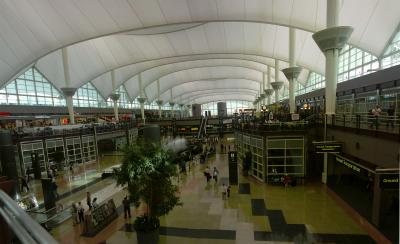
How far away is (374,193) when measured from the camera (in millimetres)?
10188

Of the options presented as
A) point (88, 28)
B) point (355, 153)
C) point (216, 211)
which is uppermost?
point (88, 28)

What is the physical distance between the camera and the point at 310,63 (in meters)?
35.7

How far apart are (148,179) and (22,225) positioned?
763 centimetres

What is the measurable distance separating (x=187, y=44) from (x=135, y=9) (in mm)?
15140

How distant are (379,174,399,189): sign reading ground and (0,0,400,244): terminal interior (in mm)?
37

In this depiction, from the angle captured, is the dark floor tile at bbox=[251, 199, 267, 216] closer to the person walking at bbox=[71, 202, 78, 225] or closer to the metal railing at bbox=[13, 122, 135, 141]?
the person walking at bbox=[71, 202, 78, 225]

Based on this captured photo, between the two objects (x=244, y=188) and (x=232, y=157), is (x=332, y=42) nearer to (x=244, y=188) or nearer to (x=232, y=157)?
(x=232, y=157)

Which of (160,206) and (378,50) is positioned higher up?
(378,50)

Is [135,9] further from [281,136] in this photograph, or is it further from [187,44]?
[281,136]

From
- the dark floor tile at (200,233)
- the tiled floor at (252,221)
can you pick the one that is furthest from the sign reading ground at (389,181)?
the dark floor tile at (200,233)

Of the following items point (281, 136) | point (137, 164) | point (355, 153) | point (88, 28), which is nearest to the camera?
point (137, 164)

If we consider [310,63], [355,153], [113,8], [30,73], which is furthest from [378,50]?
[30,73]

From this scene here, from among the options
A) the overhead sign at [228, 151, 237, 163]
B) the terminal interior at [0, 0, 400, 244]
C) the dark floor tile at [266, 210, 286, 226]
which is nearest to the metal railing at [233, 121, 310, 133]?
the terminal interior at [0, 0, 400, 244]

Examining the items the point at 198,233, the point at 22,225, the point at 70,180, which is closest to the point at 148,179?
the point at 198,233
